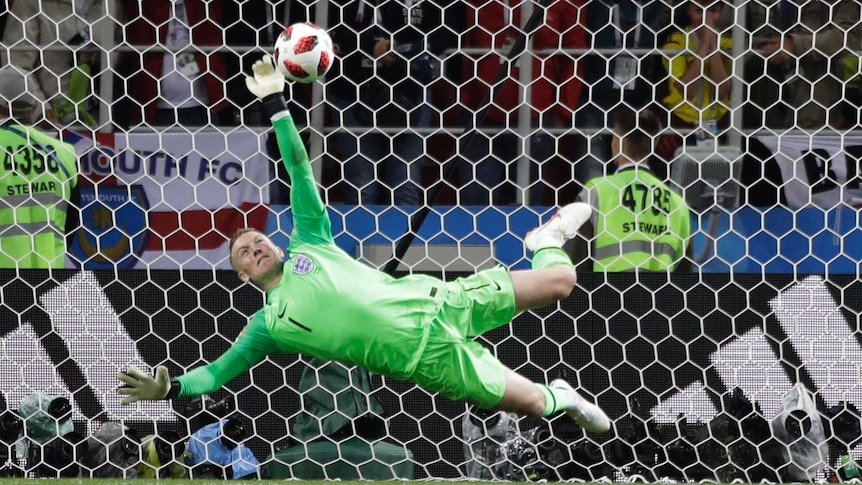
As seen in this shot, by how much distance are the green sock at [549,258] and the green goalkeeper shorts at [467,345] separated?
135 millimetres

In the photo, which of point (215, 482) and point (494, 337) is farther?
point (494, 337)

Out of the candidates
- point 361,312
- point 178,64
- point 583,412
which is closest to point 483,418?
point 583,412

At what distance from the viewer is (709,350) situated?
247 inches

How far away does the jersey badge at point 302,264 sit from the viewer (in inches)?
208

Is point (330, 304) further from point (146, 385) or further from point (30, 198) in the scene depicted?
point (30, 198)

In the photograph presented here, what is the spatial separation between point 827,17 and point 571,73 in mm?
1342

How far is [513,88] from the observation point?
24.4 ft

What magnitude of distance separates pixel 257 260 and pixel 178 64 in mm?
2274

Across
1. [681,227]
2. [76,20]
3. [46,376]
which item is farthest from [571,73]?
[46,376]

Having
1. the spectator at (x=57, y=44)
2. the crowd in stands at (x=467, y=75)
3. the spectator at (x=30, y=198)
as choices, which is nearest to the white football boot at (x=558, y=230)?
the crowd in stands at (x=467, y=75)

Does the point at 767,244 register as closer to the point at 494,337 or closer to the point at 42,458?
the point at 494,337

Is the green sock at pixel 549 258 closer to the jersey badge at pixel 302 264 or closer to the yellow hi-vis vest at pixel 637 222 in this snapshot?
the jersey badge at pixel 302 264

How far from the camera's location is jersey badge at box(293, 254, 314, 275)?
527 cm

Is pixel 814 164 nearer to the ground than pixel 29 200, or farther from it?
farther from it
